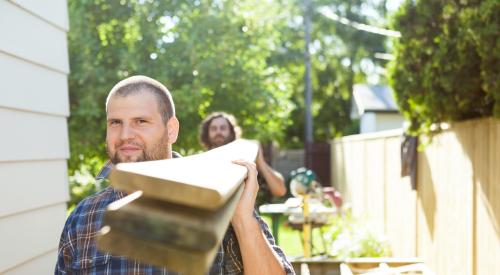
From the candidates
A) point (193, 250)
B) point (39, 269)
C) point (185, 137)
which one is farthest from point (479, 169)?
point (185, 137)

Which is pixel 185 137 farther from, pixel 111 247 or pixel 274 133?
pixel 111 247

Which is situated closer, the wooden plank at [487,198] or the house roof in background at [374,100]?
the wooden plank at [487,198]

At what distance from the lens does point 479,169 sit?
12.9 feet

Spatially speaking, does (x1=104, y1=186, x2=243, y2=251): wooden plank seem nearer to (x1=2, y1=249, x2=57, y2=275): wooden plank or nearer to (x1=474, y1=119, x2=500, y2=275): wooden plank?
(x1=2, y1=249, x2=57, y2=275): wooden plank

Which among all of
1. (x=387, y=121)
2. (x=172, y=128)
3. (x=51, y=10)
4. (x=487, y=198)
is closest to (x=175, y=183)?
(x=172, y=128)

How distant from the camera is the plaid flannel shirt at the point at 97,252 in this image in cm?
143

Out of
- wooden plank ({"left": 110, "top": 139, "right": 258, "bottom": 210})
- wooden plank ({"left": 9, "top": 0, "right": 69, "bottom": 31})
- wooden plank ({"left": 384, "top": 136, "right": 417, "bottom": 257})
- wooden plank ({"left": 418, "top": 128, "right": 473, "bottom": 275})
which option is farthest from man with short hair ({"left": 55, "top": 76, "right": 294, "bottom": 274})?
wooden plank ({"left": 384, "top": 136, "right": 417, "bottom": 257})

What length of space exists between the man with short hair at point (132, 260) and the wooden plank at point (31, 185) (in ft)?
3.11

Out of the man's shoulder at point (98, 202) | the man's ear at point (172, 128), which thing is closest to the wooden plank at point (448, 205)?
the man's ear at point (172, 128)

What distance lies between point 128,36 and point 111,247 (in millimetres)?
10141

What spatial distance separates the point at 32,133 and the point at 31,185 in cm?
26

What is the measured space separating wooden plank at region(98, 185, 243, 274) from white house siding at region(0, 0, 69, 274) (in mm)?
1853

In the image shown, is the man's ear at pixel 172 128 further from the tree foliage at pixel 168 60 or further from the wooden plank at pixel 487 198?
the tree foliage at pixel 168 60

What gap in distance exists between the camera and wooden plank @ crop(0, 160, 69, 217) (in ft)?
7.70
